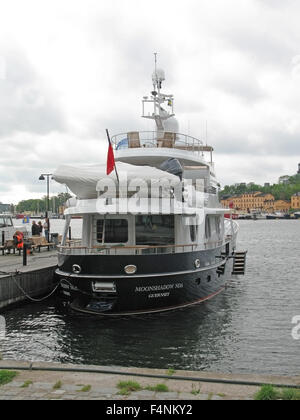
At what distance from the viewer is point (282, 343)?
39.7ft

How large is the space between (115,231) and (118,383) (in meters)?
9.52

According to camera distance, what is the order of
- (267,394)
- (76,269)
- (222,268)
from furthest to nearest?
(222,268)
(76,269)
(267,394)

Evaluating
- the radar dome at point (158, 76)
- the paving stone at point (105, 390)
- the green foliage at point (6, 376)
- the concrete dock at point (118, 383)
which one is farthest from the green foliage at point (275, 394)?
the radar dome at point (158, 76)

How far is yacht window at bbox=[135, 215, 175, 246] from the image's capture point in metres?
15.1

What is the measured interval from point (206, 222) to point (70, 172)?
6508 millimetres

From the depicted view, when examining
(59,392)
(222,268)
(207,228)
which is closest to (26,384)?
(59,392)

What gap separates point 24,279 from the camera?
16266 mm

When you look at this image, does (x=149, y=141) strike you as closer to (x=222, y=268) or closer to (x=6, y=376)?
(x=222, y=268)

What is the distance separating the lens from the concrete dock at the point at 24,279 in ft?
49.7

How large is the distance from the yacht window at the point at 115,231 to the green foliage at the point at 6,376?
890 cm

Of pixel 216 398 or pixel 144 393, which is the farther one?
pixel 144 393

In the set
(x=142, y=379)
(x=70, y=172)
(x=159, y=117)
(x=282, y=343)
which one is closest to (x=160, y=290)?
(x=282, y=343)

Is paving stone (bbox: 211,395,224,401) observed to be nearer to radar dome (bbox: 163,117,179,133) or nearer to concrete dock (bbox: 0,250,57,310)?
concrete dock (bbox: 0,250,57,310)
